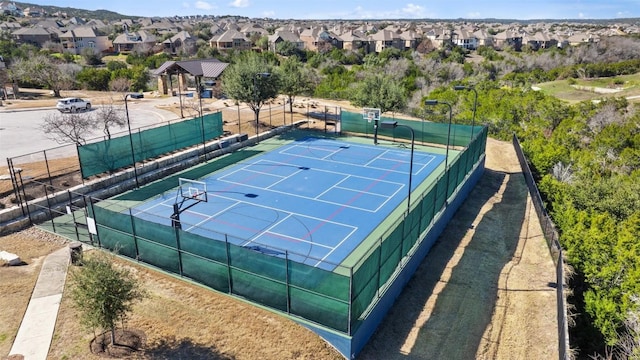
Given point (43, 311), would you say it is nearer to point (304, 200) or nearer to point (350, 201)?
point (304, 200)

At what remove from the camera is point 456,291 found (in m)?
16.0

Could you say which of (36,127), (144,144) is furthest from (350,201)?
(36,127)

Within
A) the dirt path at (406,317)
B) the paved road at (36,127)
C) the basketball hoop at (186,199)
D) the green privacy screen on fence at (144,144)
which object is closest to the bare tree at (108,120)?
the paved road at (36,127)

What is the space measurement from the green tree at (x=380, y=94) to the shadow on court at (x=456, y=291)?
15053 mm

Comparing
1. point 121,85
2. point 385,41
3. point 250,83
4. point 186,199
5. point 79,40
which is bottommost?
point 186,199

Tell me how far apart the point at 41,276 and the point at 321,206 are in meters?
12.3

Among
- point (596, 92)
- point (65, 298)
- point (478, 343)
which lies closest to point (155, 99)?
point (65, 298)

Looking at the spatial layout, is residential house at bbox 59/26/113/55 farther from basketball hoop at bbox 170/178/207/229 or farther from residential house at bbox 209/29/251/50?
basketball hoop at bbox 170/178/207/229

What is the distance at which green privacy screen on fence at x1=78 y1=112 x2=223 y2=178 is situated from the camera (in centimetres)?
2452

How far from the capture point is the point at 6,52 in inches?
2911

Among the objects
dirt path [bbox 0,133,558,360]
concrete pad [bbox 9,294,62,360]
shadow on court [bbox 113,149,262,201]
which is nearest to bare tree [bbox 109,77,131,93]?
shadow on court [bbox 113,149,262,201]

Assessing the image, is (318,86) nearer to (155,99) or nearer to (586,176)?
(155,99)

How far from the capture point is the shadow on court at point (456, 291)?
519 inches

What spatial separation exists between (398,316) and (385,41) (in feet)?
388
